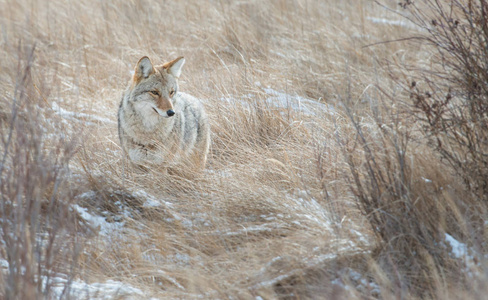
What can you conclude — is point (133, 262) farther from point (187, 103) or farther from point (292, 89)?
point (292, 89)

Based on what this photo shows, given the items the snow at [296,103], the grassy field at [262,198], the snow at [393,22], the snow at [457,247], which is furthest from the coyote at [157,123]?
the snow at [393,22]

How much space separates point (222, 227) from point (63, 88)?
387 centimetres

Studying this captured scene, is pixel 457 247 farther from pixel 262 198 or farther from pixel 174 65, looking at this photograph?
pixel 174 65

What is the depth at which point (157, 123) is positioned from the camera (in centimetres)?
490

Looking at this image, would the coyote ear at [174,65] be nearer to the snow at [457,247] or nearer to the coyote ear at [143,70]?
the coyote ear at [143,70]

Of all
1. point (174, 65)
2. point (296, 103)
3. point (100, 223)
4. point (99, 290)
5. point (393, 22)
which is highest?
point (393, 22)

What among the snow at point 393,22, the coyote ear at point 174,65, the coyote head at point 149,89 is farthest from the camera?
the snow at point 393,22

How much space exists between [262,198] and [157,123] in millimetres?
1619

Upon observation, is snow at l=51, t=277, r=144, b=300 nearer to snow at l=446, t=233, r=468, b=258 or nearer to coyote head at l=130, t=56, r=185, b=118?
snow at l=446, t=233, r=468, b=258

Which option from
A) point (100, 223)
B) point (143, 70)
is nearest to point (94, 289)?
point (100, 223)

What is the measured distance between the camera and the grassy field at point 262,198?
2.68 meters

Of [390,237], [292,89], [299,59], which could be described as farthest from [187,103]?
[390,237]

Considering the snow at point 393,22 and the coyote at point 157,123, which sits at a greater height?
the snow at point 393,22

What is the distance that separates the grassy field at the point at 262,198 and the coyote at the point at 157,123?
17 centimetres
